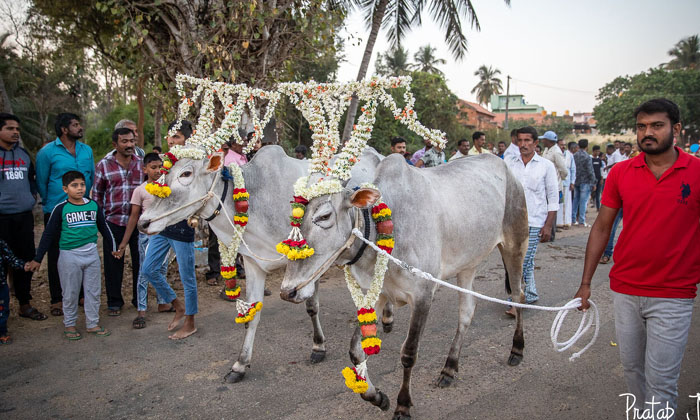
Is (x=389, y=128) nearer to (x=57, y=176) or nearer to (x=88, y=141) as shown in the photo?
(x=88, y=141)

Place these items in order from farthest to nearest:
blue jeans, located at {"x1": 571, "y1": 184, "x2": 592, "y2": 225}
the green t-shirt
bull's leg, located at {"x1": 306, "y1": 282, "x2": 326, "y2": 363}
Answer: blue jeans, located at {"x1": 571, "y1": 184, "x2": 592, "y2": 225}
the green t-shirt
bull's leg, located at {"x1": 306, "y1": 282, "x2": 326, "y2": 363}

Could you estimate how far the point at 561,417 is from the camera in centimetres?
343

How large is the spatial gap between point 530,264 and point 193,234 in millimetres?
4131

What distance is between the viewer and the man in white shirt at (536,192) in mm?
5527

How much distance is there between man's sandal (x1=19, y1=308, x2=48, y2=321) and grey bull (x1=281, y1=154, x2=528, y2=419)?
4.23m

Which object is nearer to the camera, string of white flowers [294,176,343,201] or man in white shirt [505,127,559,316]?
string of white flowers [294,176,343,201]

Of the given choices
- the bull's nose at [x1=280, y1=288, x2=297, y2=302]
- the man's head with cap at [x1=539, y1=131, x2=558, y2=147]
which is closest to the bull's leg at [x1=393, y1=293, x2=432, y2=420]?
the bull's nose at [x1=280, y1=288, x2=297, y2=302]

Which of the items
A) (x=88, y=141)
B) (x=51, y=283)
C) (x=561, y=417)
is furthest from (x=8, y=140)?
(x=88, y=141)

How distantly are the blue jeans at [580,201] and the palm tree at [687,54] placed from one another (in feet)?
163

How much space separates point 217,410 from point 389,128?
76.2ft

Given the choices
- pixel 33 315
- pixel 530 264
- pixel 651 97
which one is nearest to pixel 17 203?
pixel 33 315

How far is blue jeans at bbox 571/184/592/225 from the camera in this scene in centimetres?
1214

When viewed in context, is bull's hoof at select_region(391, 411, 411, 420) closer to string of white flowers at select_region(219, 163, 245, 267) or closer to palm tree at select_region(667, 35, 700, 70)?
string of white flowers at select_region(219, 163, 245, 267)

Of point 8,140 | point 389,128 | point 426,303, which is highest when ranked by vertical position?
point 389,128
